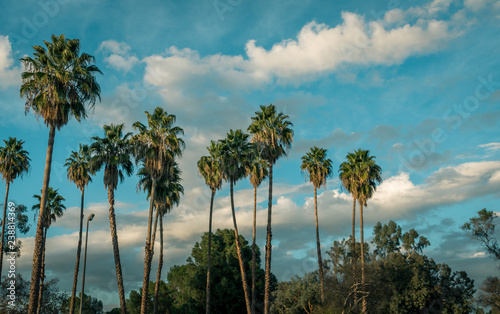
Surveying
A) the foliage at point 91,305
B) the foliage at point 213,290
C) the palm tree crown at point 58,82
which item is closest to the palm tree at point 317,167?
the foliage at point 213,290

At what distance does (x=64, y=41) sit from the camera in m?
28.8

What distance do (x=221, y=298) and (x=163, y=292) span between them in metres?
8.29

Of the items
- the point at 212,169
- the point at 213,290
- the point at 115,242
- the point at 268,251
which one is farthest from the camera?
the point at 213,290

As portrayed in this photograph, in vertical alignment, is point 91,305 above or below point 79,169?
below

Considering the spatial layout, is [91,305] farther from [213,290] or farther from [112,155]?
[112,155]

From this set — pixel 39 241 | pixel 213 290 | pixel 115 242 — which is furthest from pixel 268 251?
pixel 39 241

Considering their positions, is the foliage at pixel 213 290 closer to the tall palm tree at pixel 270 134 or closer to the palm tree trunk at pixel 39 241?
the tall palm tree at pixel 270 134

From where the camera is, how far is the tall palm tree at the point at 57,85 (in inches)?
1072

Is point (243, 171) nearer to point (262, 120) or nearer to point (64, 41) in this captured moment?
point (262, 120)

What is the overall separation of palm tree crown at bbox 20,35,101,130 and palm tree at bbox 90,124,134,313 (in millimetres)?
12432

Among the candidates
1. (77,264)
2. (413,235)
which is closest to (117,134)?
(77,264)

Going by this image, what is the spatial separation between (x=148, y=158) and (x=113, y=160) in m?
3.22

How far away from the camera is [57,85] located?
2775 centimetres

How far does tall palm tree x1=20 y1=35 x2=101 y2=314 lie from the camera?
27.2 metres
